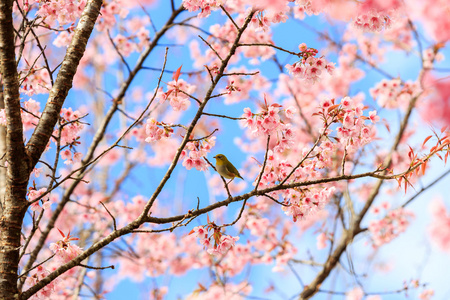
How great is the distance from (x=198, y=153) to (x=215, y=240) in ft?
1.94

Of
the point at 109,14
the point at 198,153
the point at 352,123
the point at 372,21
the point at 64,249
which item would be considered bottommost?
the point at 64,249

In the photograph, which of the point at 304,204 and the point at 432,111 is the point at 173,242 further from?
the point at 432,111

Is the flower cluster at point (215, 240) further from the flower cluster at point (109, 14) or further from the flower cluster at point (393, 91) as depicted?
the flower cluster at point (393, 91)

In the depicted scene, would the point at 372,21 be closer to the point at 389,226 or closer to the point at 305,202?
the point at 305,202

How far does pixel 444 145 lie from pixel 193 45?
23.2 ft

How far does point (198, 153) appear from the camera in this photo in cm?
262

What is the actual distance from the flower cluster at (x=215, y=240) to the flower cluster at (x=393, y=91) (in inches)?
184

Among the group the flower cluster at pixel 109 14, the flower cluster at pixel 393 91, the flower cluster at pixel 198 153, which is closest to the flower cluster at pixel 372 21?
the flower cluster at pixel 198 153

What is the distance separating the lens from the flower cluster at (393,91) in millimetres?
6137

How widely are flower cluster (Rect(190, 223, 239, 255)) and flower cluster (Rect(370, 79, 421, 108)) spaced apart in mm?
4661

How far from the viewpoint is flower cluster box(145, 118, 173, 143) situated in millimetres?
2598

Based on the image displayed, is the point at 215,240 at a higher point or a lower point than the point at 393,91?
lower

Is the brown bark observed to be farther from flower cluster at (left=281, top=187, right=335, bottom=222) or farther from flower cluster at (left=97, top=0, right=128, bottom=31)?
flower cluster at (left=97, top=0, right=128, bottom=31)

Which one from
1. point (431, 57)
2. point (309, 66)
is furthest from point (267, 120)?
point (431, 57)
